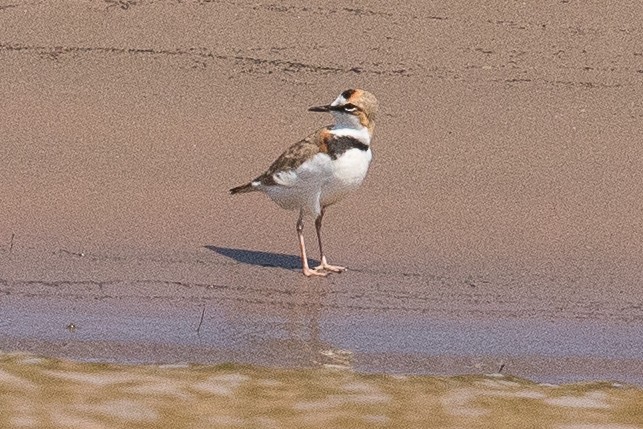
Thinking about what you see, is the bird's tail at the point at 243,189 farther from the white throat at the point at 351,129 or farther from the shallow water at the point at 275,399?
the shallow water at the point at 275,399

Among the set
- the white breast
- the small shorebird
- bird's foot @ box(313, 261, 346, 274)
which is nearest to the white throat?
the small shorebird

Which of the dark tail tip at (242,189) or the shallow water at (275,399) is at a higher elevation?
the dark tail tip at (242,189)

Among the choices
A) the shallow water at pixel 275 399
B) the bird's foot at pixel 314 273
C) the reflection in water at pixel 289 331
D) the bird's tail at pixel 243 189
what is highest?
the bird's tail at pixel 243 189

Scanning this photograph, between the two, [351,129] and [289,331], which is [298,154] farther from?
[289,331]

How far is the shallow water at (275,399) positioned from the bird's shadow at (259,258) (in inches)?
156

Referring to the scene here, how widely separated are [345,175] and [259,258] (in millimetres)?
783

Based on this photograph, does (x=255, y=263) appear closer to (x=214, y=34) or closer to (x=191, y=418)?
(x=214, y=34)

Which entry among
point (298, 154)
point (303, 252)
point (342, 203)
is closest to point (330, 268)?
point (303, 252)

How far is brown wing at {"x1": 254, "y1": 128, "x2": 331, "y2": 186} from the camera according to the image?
11539 millimetres

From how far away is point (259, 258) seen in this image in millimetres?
11078

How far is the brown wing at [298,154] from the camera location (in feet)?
37.9

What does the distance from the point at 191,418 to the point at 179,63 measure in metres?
7.79

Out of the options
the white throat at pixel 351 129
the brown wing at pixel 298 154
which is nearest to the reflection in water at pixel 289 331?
the brown wing at pixel 298 154

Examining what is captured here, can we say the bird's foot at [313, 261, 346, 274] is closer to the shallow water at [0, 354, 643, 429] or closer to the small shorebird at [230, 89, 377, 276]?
the small shorebird at [230, 89, 377, 276]
